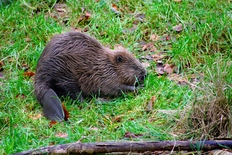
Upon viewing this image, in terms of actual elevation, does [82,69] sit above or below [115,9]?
below

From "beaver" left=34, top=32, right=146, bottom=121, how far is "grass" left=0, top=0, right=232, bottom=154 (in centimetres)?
16

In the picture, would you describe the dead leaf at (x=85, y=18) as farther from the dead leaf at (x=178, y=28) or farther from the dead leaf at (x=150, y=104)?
the dead leaf at (x=150, y=104)

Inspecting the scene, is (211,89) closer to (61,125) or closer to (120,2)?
(61,125)

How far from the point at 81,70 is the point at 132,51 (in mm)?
1067

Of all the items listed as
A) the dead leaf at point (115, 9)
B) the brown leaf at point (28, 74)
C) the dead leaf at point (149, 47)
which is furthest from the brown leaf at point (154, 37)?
the brown leaf at point (28, 74)

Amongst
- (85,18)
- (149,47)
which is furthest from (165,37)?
(85,18)

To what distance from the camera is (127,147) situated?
4.10 meters

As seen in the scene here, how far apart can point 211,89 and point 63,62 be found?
1883mm

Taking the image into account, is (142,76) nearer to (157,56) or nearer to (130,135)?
(157,56)

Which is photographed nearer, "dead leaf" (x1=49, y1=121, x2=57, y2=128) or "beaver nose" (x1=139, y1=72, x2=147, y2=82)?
"dead leaf" (x1=49, y1=121, x2=57, y2=128)

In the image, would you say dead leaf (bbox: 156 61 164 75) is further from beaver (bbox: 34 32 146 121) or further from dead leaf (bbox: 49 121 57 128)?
dead leaf (bbox: 49 121 57 128)

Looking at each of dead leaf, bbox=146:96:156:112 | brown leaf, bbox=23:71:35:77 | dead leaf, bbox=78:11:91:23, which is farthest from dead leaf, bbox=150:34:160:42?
brown leaf, bbox=23:71:35:77

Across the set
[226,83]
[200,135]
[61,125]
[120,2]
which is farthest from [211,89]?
[120,2]

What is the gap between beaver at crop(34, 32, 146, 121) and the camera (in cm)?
571
